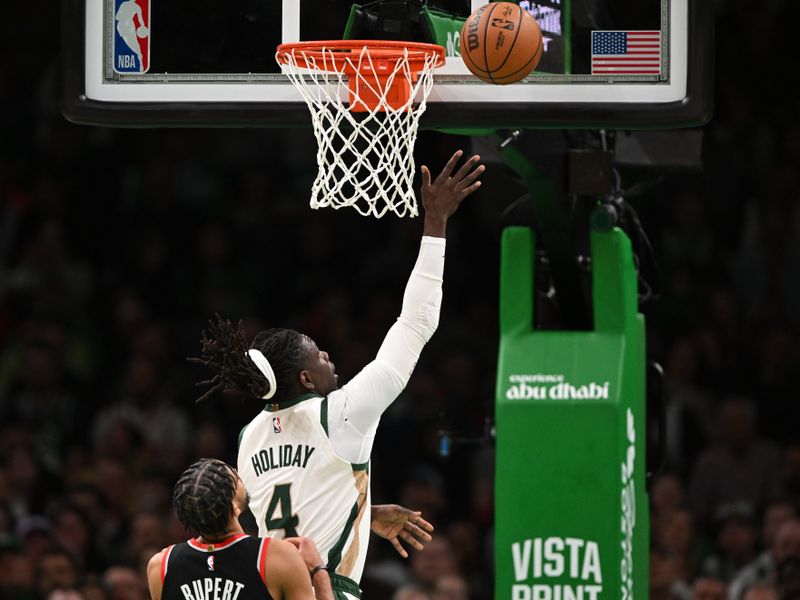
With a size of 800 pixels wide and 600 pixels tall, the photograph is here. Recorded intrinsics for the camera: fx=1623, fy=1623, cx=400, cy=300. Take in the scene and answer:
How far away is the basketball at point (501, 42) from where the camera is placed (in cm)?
546

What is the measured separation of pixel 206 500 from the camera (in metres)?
5.06

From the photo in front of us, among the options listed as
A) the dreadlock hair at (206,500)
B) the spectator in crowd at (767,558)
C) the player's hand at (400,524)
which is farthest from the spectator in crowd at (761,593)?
the dreadlock hair at (206,500)

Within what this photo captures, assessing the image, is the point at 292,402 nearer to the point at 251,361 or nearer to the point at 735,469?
the point at 251,361

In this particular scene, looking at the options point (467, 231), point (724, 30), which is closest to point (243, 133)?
point (467, 231)

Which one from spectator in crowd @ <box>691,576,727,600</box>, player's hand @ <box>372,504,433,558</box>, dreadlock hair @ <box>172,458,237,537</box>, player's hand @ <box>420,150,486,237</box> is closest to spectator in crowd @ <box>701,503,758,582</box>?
spectator in crowd @ <box>691,576,727,600</box>

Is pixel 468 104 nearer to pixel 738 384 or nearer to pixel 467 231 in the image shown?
pixel 738 384

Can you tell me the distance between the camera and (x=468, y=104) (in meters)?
5.71

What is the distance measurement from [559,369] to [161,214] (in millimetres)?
5644

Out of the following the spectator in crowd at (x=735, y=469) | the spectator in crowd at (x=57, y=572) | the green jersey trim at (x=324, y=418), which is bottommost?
the spectator in crowd at (x=57, y=572)

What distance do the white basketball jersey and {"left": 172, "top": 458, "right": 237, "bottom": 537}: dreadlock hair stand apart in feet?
1.15

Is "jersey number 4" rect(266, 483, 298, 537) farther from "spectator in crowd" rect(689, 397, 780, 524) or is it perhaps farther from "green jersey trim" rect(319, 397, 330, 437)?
"spectator in crowd" rect(689, 397, 780, 524)

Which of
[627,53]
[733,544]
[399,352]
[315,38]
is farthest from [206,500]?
[733,544]

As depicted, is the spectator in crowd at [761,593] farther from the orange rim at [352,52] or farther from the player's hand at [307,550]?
the orange rim at [352,52]

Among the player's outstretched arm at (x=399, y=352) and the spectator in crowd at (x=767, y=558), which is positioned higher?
the player's outstretched arm at (x=399, y=352)
